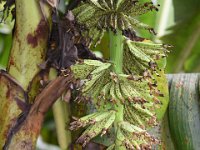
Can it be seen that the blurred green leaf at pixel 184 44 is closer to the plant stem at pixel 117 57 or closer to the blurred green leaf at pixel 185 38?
the blurred green leaf at pixel 185 38

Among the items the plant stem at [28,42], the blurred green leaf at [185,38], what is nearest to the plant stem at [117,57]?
the plant stem at [28,42]

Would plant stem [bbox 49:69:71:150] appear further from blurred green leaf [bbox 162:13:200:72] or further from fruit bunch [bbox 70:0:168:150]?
blurred green leaf [bbox 162:13:200:72]

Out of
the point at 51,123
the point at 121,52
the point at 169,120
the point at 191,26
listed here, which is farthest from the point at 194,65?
the point at 121,52

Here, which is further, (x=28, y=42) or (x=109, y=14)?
(x=28, y=42)

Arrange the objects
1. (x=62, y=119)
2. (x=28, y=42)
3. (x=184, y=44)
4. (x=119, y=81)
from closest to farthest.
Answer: (x=119, y=81)
(x=28, y=42)
(x=62, y=119)
(x=184, y=44)

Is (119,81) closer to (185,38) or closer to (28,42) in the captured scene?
(28,42)

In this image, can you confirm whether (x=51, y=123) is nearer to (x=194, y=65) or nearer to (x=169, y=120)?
(x=194, y=65)

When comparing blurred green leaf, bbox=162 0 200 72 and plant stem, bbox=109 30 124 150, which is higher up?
plant stem, bbox=109 30 124 150

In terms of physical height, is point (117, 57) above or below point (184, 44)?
above

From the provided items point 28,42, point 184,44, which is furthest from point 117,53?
point 184,44

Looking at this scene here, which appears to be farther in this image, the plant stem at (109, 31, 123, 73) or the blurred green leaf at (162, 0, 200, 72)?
the blurred green leaf at (162, 0, 200, 72)

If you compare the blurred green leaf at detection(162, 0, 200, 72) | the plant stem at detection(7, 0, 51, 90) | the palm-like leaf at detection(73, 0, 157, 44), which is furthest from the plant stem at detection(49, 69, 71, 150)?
the blurred green leaf at detection(162, 0, 200, 72)
